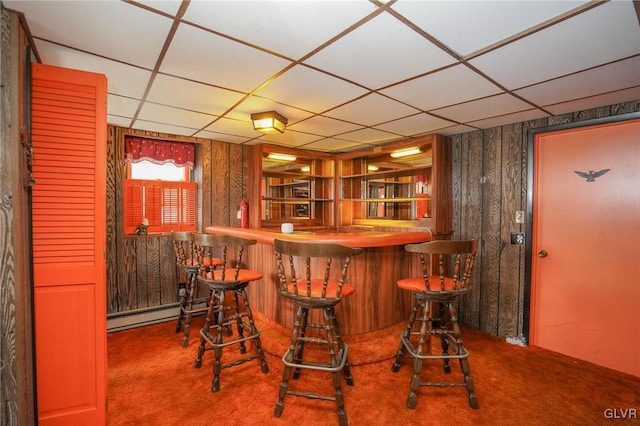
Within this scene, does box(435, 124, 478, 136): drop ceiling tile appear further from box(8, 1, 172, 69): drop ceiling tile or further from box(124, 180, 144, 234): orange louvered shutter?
box(124, 180, 144, 234): orange louvered shutter

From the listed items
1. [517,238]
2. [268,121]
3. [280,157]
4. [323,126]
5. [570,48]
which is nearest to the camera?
[570,48]

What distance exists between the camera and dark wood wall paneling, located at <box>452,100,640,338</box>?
3.23 metres

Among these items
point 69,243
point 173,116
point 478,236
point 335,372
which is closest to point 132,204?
point 173,116

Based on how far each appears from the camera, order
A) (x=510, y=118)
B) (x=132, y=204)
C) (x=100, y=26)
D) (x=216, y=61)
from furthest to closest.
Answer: (x=132, y=204)
(x=510, y=118)
(x=216, y=61)
(x=100, y=26)

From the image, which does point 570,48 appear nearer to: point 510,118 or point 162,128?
point 510,118

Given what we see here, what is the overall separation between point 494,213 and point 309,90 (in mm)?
2477

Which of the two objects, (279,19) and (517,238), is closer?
(279,19)

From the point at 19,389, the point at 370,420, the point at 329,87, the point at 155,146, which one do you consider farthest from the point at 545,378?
the point at 155,146

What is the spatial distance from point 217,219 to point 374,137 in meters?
2.38

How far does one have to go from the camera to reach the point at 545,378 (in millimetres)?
2537

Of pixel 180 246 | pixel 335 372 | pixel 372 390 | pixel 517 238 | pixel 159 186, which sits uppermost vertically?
pixel 159 186

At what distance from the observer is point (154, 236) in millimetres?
3773

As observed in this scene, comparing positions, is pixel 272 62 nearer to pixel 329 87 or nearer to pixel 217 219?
pixel 329 87

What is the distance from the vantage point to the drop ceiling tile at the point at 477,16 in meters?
1.33
